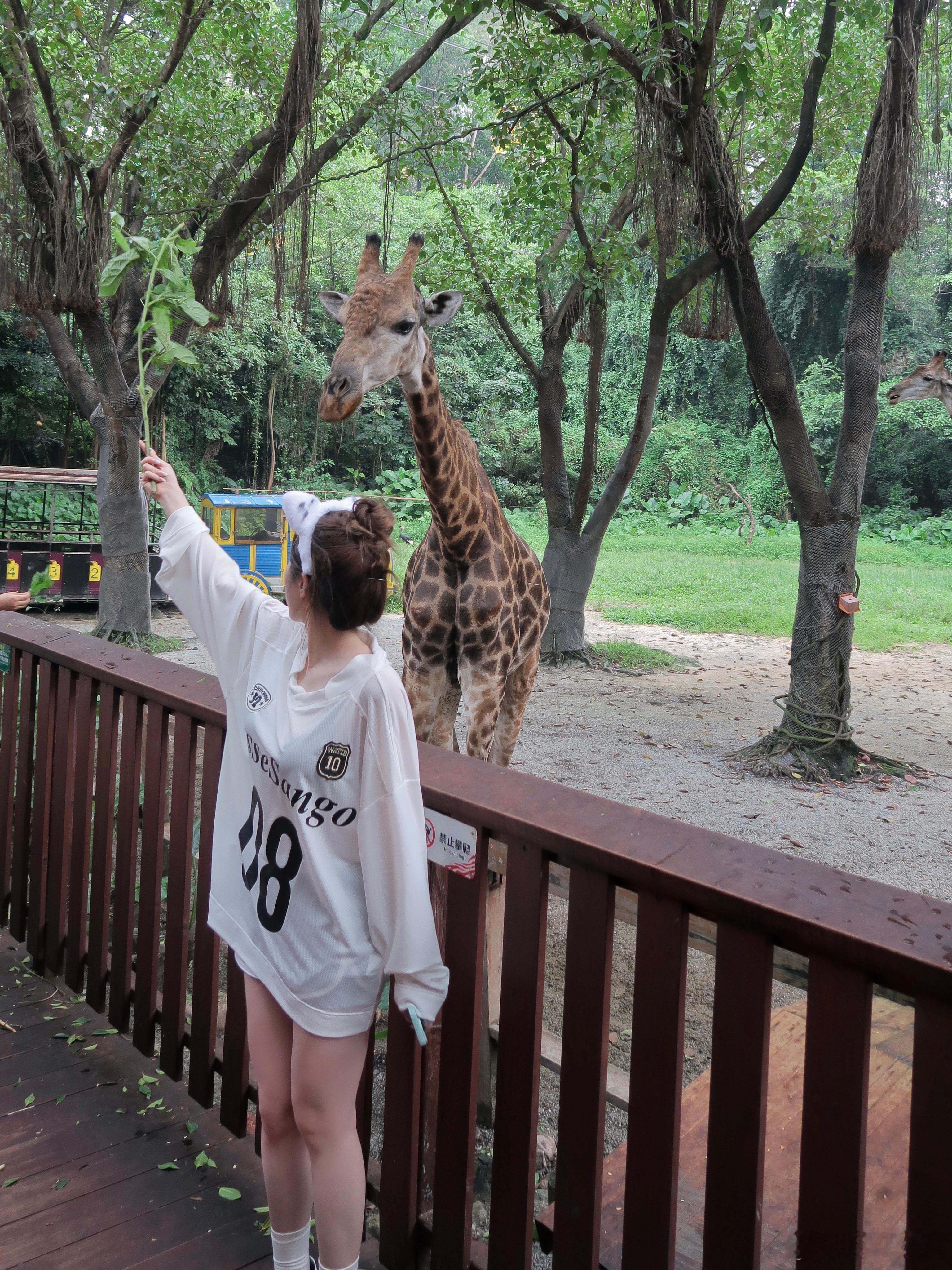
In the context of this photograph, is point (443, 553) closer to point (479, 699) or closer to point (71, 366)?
point (479, 699)

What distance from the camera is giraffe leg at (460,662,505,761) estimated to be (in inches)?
133

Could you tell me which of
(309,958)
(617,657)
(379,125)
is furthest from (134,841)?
(617,657)

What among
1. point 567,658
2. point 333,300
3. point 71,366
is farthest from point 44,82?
point 567,658

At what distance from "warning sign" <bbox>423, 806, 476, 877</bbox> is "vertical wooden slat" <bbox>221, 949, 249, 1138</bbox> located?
2.28ft

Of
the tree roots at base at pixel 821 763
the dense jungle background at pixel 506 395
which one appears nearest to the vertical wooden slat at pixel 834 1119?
the tree roots at base at pixel 821 763

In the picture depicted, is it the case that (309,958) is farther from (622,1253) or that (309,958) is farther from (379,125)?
(379,125)

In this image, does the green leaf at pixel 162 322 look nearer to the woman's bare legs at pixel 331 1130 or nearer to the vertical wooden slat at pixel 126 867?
the vertical wooden slat at pixel 126 867

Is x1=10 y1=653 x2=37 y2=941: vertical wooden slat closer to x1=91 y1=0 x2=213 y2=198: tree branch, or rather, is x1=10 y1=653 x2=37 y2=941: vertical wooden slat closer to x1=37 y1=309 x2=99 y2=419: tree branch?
x1=91 y1=0 x2=213 y2=198: tree branch

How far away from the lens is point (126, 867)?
2.58m

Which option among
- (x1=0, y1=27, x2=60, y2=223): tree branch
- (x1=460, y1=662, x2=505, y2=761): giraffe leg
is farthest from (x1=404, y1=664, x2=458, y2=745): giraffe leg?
(x1=0, y1=27, x2=60, y2=223): tree branch

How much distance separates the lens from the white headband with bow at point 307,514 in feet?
5.46

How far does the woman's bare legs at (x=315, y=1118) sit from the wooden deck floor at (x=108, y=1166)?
39cm

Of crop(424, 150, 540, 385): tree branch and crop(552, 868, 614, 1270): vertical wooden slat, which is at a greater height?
crop(424, 150, 540, 385): tree branch

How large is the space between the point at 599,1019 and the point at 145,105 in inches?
313
